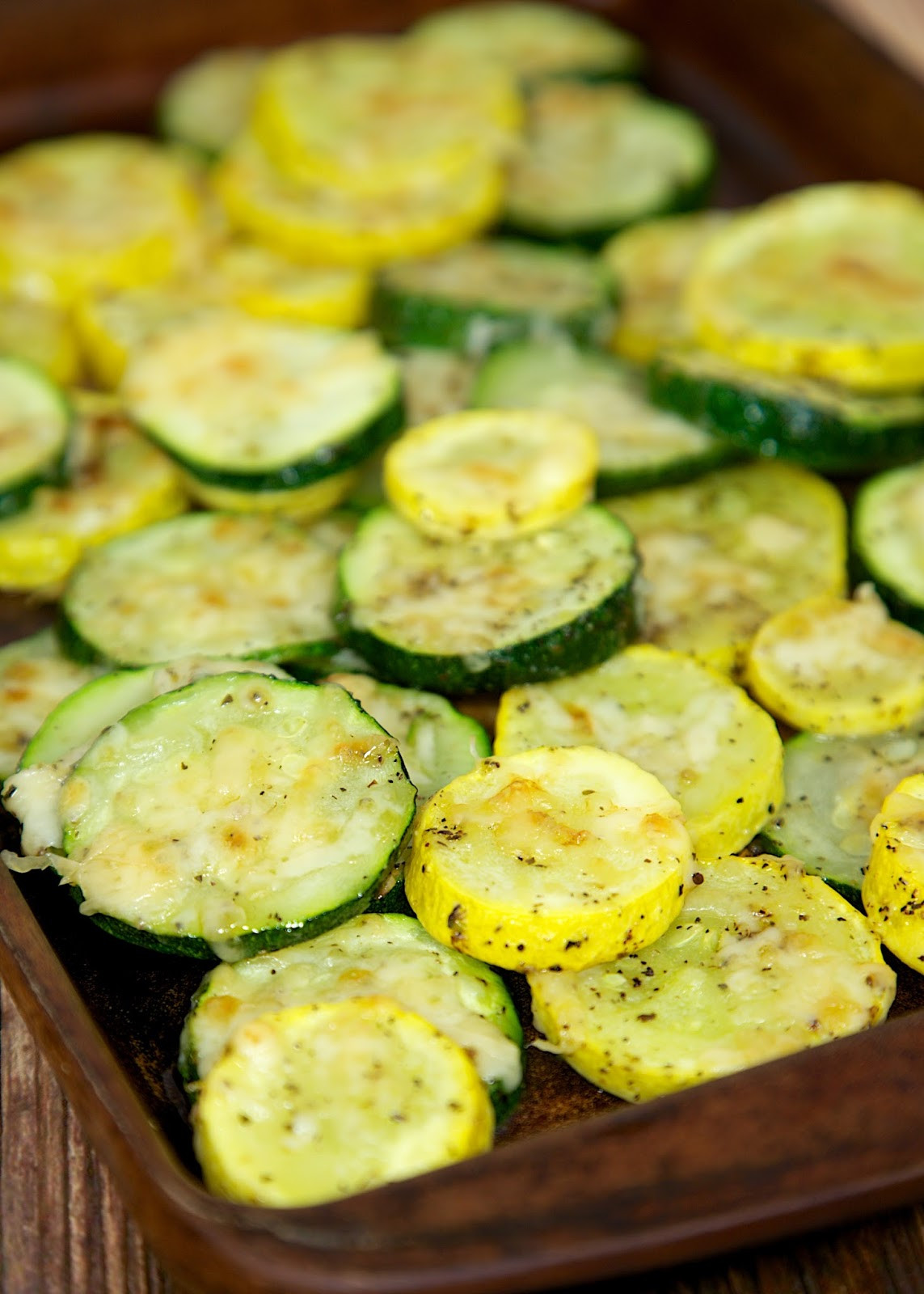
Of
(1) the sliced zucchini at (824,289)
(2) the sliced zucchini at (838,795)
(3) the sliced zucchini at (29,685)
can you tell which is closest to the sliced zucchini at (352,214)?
(1) the sliced zucchini at (824,289)

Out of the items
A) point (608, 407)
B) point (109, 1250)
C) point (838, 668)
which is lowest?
point (109, 1250)

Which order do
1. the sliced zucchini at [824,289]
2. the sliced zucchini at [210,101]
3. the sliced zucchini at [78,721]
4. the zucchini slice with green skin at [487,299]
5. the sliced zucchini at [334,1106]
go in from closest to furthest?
1. the sliced zucchini at [334,1106]
2. the sliced zucchini at [78,721]
3. the sliced zucchini at [824,289]
4. the zucchini slice with green skin at [487,299]
5. the sliced zucchini at [210,101]

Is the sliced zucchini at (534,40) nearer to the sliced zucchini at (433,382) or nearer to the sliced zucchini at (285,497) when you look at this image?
the sliced zucchini at (433,382)

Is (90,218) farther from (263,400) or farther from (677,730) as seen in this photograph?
(677,730)

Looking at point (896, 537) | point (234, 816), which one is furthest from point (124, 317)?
point (896, 537)

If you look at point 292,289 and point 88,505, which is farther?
point 292,289

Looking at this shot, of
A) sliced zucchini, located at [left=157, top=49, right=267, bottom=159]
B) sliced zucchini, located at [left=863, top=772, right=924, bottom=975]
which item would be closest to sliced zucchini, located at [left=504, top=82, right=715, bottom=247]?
sliced zucchini, located at [left=157, top=49, right=267, bottom=159]

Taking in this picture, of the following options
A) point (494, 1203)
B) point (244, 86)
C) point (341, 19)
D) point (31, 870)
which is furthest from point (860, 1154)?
point (341, 19)
